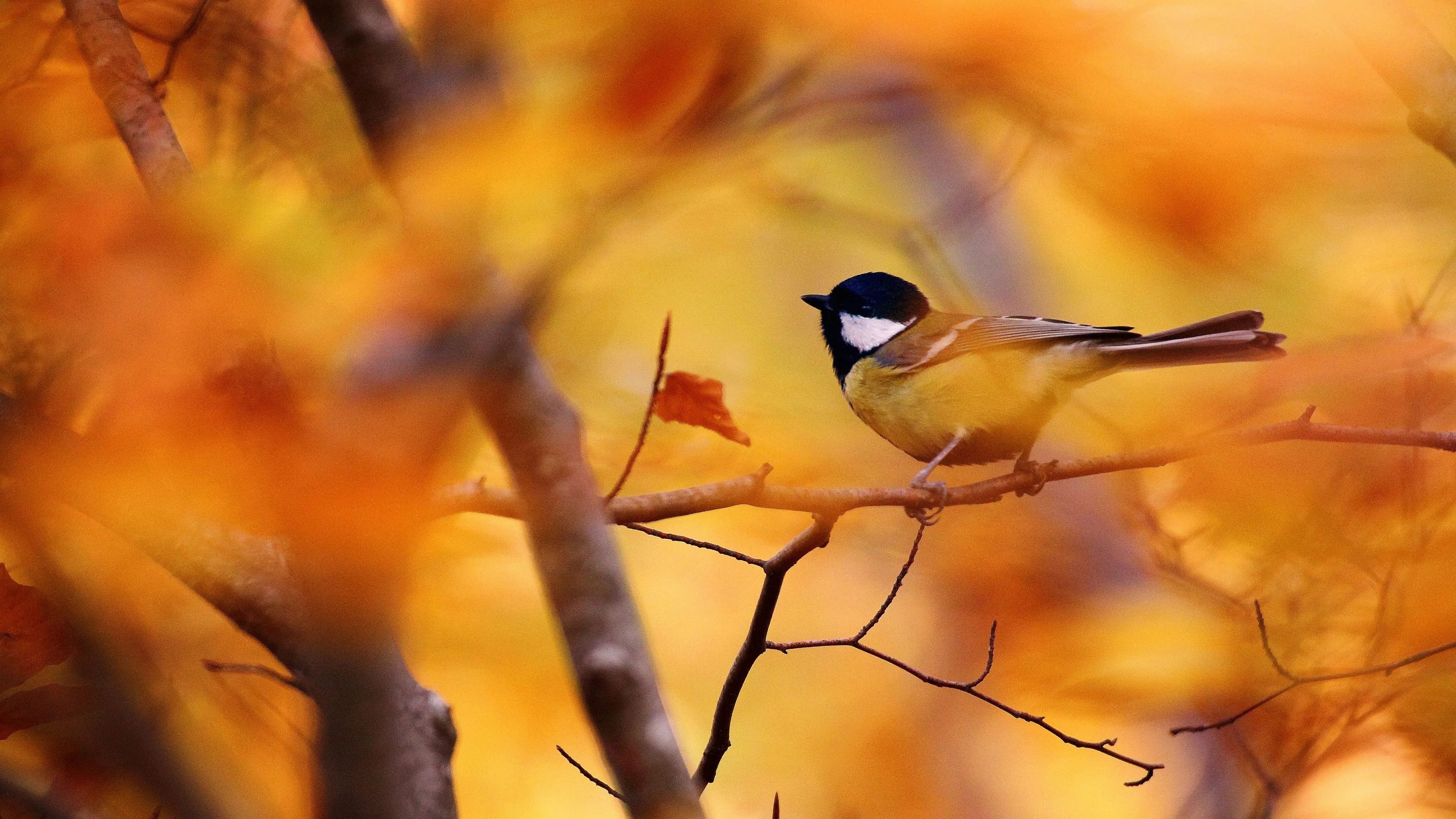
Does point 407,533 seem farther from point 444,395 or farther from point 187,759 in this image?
point 187,759

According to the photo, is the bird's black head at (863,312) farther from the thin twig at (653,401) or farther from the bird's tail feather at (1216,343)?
the thin twig at (653,401)

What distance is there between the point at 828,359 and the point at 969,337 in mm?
3534

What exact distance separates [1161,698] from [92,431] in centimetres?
394

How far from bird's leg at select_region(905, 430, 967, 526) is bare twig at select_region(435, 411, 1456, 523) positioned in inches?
1.2

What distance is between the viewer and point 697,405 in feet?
8.77

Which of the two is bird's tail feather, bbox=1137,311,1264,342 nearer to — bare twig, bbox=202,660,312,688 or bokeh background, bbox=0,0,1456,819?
bokeh background, bbox=0,0,1456,819

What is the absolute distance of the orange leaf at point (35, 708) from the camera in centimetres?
197

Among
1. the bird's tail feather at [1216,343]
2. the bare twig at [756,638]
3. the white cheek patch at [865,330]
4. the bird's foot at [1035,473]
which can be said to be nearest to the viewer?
the bare twig at [756,638]

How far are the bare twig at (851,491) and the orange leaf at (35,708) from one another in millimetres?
745

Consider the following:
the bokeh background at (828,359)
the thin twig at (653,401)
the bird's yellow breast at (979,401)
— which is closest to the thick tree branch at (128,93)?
the bokeh background at (828,359)

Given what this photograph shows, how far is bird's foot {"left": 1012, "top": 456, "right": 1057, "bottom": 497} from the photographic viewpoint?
3.17 meters

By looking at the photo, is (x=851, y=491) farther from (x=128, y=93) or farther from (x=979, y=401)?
(x=128, y=93)

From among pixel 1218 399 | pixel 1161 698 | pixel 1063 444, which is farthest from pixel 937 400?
pixel 1063 444

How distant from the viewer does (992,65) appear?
4715 millimetres
